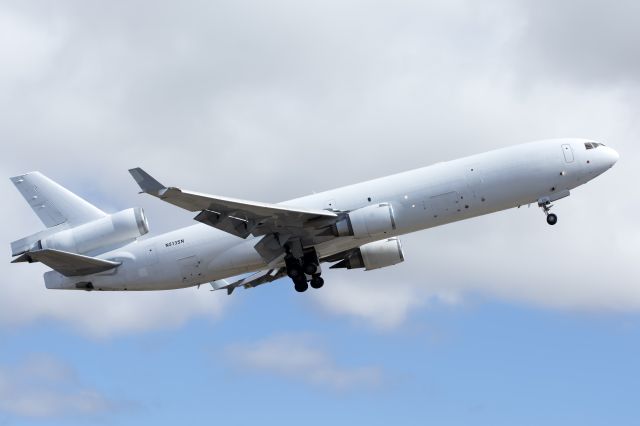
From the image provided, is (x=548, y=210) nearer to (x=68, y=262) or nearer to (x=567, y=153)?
(x=567, y=153)

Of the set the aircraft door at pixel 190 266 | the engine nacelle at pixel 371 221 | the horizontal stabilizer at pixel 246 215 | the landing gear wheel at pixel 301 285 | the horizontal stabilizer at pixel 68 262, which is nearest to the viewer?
the horizontal stabilizer at pixel 246 215

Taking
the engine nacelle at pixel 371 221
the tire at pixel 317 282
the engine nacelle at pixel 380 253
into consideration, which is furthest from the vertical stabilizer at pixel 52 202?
the engine nacelle at pixel 371 221

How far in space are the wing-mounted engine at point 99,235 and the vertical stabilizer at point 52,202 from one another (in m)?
1.04

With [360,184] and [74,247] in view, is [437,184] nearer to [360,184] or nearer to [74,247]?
[360,184]

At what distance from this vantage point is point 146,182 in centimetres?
5622

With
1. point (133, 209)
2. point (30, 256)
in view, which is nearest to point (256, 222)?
point (133, 209)

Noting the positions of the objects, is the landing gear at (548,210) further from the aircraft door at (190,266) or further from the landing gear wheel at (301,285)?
the aircraft door at (190,266)

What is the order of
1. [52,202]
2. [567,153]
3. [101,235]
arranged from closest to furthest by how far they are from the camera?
1. [567,153]
2. [101,235]
3. [52,202]

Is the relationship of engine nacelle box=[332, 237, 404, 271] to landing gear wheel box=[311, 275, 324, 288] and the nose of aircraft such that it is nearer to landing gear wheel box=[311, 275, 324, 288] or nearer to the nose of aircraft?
landing gear wheel box=[311, 275, 324, 288]

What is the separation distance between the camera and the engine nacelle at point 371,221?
61.0m

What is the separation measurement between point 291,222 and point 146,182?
29.5 ft

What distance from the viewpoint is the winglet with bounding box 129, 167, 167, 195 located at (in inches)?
2201

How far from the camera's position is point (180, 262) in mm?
65250

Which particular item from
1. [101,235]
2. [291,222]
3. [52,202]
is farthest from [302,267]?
[52,202]
